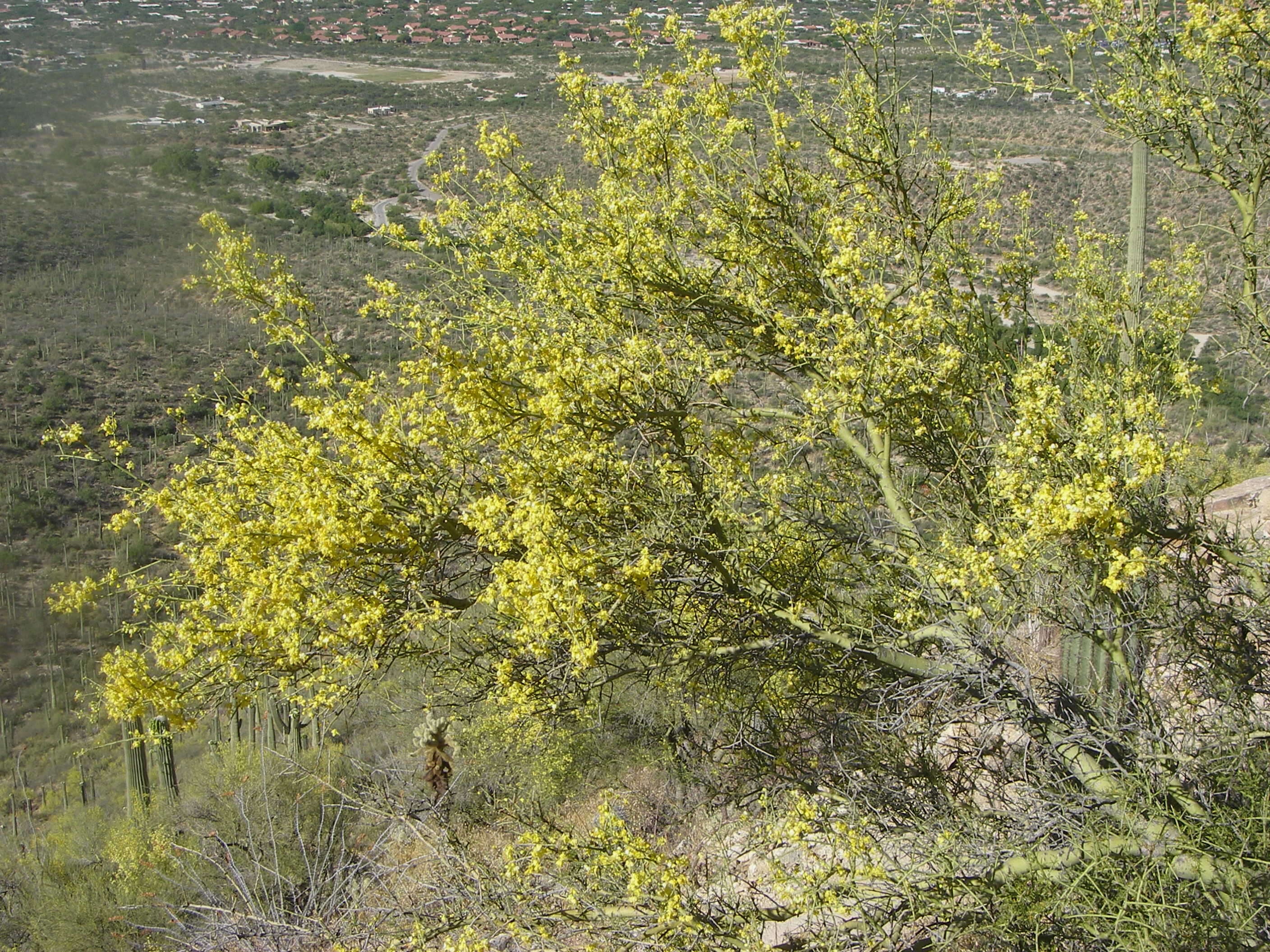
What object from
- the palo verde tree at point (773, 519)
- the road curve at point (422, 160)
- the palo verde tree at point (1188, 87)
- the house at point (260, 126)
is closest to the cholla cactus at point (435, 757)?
the palo verde tree at point (773, 519)

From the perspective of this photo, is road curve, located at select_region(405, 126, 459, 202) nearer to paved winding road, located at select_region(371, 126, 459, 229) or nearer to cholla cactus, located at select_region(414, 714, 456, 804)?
paved winding road, located at select_region(371, 126, 459, 229)

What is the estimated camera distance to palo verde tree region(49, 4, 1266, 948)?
3986mm

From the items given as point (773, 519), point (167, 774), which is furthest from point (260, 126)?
point (773, 519)

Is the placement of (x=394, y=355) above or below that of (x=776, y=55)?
below

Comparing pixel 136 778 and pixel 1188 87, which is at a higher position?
pixel 1188 87

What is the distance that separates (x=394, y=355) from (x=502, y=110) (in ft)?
41.1

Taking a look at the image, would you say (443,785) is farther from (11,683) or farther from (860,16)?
(11,683)

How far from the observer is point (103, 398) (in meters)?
22.4

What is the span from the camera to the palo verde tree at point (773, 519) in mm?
3986

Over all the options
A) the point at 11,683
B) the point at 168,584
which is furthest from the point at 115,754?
the point at 168,584

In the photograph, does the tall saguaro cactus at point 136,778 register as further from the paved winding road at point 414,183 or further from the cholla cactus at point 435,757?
the paved winding road at point 414,183

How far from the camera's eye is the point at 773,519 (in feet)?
15.3

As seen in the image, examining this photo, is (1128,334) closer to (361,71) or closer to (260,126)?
(260,126)

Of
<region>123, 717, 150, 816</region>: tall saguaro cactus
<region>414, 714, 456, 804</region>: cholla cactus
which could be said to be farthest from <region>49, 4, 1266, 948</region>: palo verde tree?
<region>123, 717, 150, 816</region>: tall saguaro cactus
